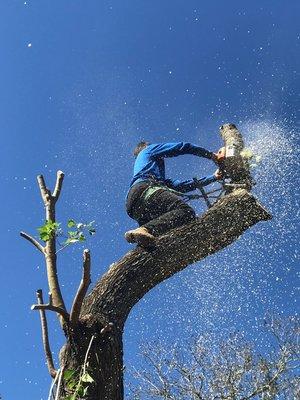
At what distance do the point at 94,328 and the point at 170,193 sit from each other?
1779 millimetres

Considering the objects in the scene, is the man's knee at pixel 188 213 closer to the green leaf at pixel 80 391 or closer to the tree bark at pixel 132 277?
the tree bark at pixel 132 277

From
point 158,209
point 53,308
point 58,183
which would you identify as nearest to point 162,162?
point 158,209

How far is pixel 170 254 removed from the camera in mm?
3881

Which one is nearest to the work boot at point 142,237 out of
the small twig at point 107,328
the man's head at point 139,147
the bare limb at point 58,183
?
the bare limb at point 58,183

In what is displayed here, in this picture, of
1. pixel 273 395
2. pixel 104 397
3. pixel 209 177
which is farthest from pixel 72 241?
pixel 273 395

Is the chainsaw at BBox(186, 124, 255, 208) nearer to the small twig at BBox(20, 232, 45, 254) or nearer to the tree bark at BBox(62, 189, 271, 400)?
the tree bark at BBox(62, 189, 271, 400)

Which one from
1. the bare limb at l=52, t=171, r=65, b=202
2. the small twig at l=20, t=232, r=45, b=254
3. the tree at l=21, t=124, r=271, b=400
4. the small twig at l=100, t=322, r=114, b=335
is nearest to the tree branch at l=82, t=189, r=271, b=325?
the tree at l=21, t=124, r=271, b=400

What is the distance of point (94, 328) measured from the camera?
3277mm

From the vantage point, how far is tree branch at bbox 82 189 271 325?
11.6 feet

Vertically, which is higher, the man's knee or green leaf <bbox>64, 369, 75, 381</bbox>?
the man's knee

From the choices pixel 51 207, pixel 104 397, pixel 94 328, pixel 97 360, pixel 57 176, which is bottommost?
pixel 104 397

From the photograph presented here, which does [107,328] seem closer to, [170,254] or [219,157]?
[170,254]

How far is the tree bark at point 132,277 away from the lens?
3.20 meters

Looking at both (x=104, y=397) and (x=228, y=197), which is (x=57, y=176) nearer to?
(x=228, y=197)
